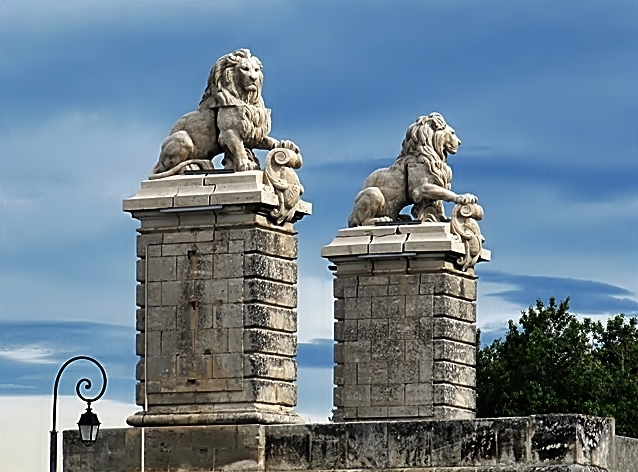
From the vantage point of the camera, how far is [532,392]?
161 ft

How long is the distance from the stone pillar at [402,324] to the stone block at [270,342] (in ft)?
16.8

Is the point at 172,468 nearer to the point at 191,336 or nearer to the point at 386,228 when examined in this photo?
the point at 191,336

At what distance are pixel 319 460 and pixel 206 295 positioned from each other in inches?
105

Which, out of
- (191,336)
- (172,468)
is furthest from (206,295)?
(172,468)

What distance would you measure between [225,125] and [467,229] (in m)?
6.23

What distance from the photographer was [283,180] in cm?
2722

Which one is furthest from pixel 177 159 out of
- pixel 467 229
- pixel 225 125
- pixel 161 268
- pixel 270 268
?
pixel 467 229

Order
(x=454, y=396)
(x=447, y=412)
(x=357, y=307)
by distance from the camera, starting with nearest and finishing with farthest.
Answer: (x=447, y=412)
(x=454, y=396)
(x=357, y=307)

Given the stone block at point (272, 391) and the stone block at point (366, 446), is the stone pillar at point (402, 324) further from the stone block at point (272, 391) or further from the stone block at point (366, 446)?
the stone block at point (366, 446)

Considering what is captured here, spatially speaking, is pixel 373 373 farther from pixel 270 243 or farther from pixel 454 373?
pixel 270 243

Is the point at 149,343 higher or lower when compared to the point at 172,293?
lower

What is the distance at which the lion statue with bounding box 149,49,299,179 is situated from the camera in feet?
90.5

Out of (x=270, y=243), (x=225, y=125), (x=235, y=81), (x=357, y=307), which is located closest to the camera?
(x=270, y=243)

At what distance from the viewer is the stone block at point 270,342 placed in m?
26.5
